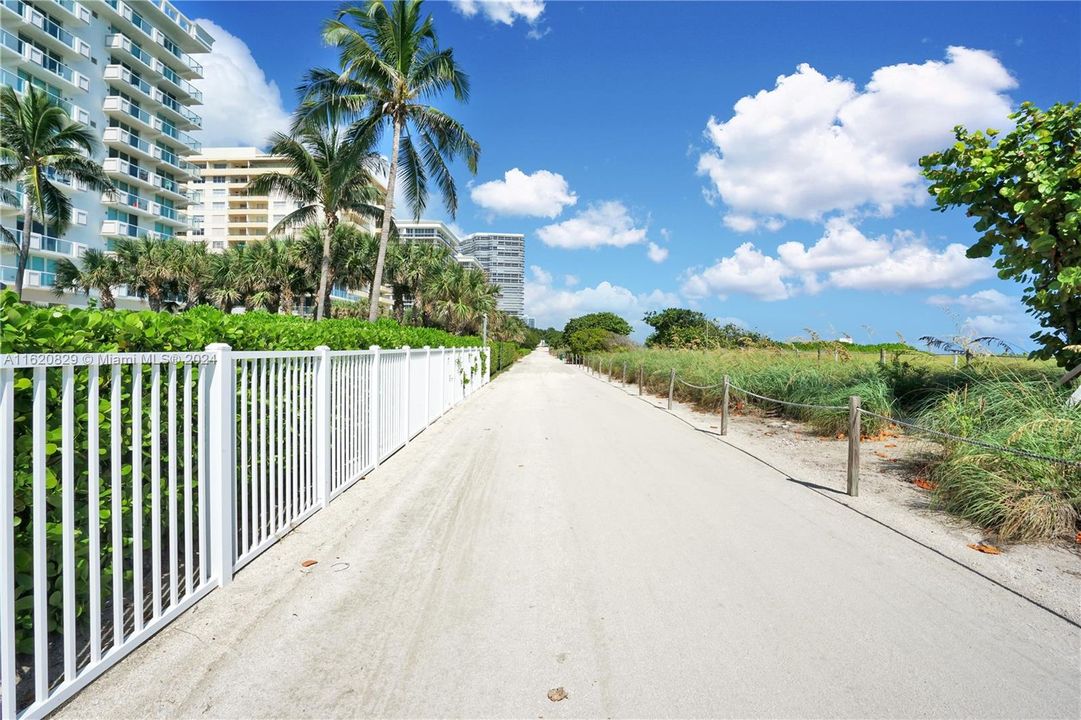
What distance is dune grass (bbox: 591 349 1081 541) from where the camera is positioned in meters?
4.93

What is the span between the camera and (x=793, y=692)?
2.63 metres

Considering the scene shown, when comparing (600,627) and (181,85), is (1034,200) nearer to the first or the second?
(600,627)

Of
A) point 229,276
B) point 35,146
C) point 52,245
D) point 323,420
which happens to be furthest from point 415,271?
point 323,420

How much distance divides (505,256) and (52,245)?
117 m

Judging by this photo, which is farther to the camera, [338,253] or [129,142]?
[129,142]

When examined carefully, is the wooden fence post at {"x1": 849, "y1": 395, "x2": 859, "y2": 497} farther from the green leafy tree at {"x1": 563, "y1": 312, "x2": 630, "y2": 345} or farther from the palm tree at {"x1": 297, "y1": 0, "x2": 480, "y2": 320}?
the green leafy tree at {"x1": 563, "y1": 312, "x2": 630, "y2": 345}

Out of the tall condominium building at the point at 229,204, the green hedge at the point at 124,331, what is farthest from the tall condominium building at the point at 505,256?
the green hedge at the point at 124,331

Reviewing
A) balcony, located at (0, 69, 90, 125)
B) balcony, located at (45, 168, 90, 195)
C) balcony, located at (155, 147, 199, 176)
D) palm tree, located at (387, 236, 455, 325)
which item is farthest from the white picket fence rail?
balcony, located at (155, 147, 199, 176)

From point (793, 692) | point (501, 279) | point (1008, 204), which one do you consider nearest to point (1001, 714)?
point (793, 692)

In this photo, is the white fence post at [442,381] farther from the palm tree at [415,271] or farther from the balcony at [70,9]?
the balcony at [70,9]

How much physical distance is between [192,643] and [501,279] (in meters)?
149

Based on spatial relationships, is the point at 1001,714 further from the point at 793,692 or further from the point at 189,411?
the point at 189,411

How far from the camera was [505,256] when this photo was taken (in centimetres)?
15288

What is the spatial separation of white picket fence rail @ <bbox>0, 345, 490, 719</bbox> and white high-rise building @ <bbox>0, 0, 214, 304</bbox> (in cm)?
4144
